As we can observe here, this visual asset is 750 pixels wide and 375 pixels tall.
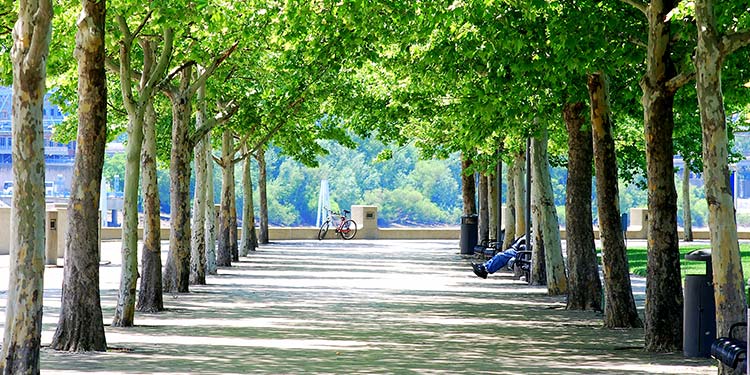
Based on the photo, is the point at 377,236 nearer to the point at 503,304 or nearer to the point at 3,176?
the point at 503,304

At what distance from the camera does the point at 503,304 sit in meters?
26.8

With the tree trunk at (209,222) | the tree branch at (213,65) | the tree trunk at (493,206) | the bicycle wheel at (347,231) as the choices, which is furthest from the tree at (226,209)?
the bicycle wheel at (347,231)

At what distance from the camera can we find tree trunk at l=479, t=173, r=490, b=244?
48.9 meters

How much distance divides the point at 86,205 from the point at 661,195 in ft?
22.0

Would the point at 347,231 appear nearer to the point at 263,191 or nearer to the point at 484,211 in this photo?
the point at 263,191

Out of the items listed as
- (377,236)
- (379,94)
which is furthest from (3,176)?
(379,94)

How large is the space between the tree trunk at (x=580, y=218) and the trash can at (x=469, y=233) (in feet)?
87.5

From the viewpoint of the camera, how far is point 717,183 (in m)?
14.0

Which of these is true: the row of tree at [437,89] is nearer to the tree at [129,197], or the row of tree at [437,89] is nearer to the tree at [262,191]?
the tree at [129,197]

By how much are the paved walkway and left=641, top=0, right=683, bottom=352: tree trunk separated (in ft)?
1.48

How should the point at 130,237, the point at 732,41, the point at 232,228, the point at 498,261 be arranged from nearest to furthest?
the point at 732,41 < the point at 130,237 < the point at 498,261 < the point at 232,228

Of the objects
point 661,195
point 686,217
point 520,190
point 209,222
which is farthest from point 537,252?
point 686,217

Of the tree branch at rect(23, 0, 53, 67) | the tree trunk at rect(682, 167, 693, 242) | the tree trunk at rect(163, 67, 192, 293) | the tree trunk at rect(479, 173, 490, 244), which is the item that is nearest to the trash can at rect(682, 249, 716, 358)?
the tree branch at rect(23, 0, 53, 67)

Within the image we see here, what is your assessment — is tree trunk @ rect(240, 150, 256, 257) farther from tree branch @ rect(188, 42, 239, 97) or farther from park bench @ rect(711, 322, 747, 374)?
park bench @ rect(711, 322, 747, 374)
